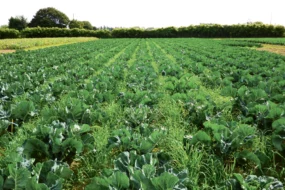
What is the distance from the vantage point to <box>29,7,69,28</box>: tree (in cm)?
7681

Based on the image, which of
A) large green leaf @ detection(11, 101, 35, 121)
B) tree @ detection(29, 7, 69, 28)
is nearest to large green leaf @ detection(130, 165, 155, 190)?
large green leaf @ detection(11, 101, 35, 121)

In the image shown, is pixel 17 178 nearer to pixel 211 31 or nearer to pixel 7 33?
pixel 7 33

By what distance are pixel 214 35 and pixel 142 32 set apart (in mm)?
15544

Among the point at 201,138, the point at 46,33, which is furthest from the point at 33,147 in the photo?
the point at 46,33

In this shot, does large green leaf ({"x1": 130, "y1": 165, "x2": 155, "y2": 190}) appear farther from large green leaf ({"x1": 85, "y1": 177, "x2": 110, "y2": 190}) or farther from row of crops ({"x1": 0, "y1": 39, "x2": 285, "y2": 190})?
large green leaf ({"x1": 85, "y1": 177, "x2": 110, "y2": 190})

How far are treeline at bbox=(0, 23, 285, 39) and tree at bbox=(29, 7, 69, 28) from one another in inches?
935

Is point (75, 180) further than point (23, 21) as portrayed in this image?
No

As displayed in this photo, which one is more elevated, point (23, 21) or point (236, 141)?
point (23, 21)

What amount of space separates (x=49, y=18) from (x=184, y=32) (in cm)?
4112

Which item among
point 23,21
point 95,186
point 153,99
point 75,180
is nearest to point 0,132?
point 75,180

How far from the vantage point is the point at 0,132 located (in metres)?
3.46

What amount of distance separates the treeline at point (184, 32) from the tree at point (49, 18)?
23.8 metres

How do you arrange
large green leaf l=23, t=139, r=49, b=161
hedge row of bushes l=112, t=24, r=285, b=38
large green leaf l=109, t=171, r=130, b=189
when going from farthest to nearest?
hedge row of bushes l=112, t=24, r=285, b=38 < large green leaf l=23, t=139, r=49, b=161 < large green leaf l=109, t=171, r=130, b=189

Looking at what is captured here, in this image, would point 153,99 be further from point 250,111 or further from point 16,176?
point 16,176
